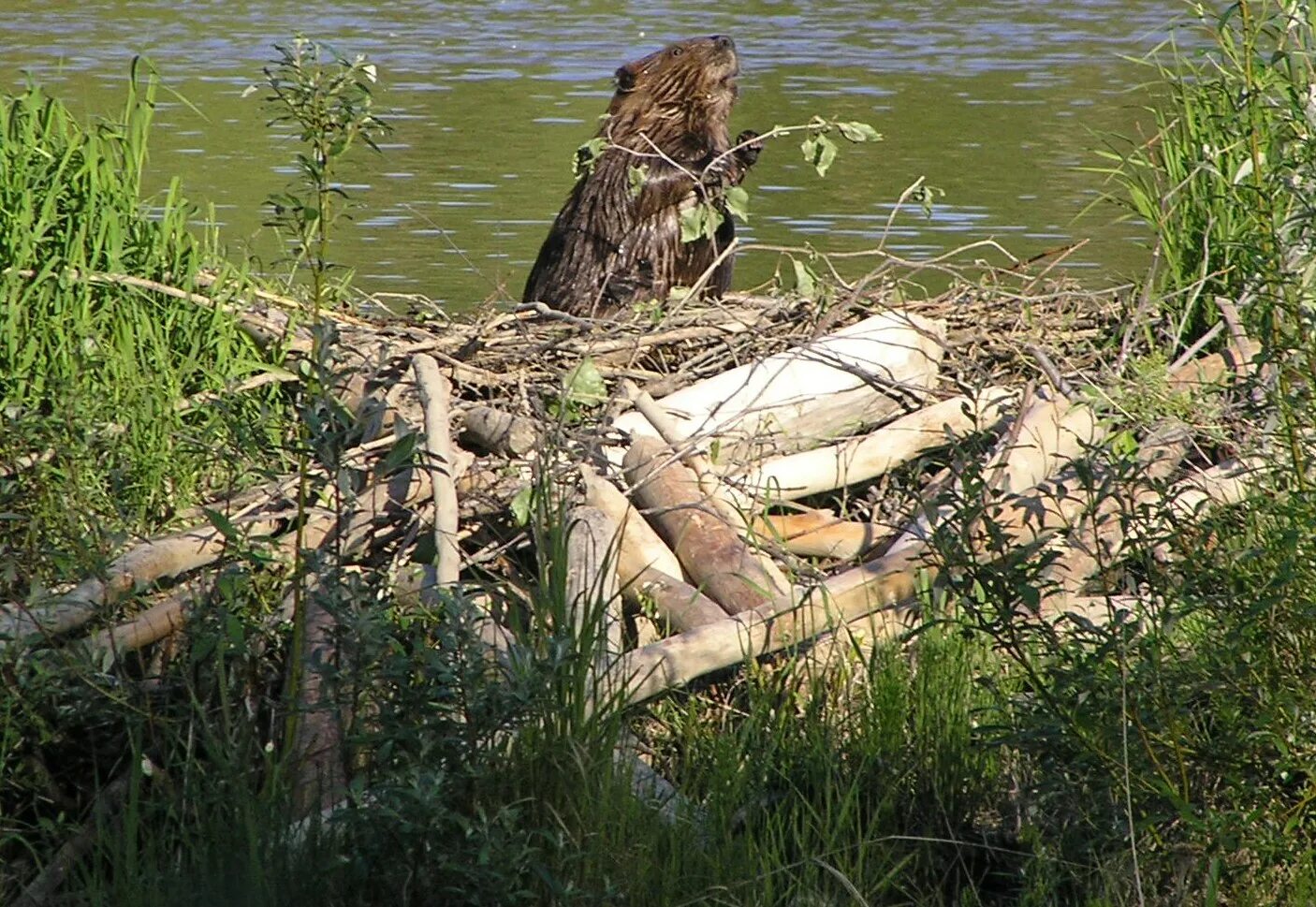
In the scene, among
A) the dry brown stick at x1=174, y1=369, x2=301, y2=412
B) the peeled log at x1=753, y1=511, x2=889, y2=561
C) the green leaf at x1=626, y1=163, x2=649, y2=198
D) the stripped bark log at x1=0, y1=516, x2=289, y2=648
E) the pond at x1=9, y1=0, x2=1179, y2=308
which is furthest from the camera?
the pond at x1=9, y1=0, x2=1179, y2=308

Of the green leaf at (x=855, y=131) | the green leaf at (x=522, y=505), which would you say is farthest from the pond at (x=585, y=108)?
the green leaf at (x=522, y=505)

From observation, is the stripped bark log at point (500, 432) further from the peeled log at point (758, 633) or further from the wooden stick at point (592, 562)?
the peeled log at point (758, 633)

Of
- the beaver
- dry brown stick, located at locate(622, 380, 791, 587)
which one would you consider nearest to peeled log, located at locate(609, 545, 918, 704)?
dry brown stick, located at locate(622, 380, 791, 587)

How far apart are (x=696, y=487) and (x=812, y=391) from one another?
61cm

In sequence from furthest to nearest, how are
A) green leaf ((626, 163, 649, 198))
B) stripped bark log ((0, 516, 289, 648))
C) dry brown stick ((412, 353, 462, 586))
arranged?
green leaf ((626, 163, 649, 198))
dry brown stick ((412, 353, 462, 586))
stripped bark log ((0, 516, 289, 648))

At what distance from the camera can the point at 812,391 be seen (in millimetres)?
4246

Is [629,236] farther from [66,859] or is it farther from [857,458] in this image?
[66,859]

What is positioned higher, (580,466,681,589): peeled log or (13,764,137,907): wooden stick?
(580,466,681,589): peeled log

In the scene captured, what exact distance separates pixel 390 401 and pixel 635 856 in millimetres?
1747

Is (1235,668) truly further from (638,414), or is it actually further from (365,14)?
(365,14)

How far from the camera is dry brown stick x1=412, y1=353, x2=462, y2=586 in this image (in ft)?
10.8

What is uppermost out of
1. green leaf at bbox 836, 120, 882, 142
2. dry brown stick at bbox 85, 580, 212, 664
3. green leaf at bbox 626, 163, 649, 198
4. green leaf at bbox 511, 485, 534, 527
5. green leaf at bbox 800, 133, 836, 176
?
green leaf at bbox 836, 120, 882, 142

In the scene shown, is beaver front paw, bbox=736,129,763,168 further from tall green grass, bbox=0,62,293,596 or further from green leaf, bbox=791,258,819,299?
tall green grass, bbox=0,62,293,596

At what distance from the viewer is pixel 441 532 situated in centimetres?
330
